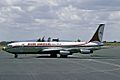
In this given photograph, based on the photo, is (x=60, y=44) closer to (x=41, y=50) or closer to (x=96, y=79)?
(x=41, y=50)

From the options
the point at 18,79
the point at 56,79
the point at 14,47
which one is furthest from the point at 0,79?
the point at 14,47

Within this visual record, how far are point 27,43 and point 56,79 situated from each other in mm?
44282

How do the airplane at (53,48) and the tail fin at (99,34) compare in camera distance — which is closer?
the airplane at (53,48)

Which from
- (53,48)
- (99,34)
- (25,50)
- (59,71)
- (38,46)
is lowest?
(59,71)

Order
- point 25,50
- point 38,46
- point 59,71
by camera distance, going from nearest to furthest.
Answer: point 59,71 < point 25,50 < point 38,46

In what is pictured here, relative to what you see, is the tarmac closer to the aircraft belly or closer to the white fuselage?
the aircraft belly

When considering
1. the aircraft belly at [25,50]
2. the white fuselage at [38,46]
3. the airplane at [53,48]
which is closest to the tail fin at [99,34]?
the airplane at [53,48]

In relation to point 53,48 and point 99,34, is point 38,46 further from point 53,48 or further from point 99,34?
point 99,34

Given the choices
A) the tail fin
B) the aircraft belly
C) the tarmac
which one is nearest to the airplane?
the aircraft belly

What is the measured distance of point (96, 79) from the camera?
82.1 feet

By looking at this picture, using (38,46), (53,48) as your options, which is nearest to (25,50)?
(38,46)

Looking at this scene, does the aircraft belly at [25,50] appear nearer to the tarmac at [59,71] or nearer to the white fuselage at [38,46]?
the white fuselage at [38,46]

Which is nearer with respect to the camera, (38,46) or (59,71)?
(59,71)

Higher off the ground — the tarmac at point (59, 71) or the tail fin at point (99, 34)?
the tail fin at point (99, 34)
